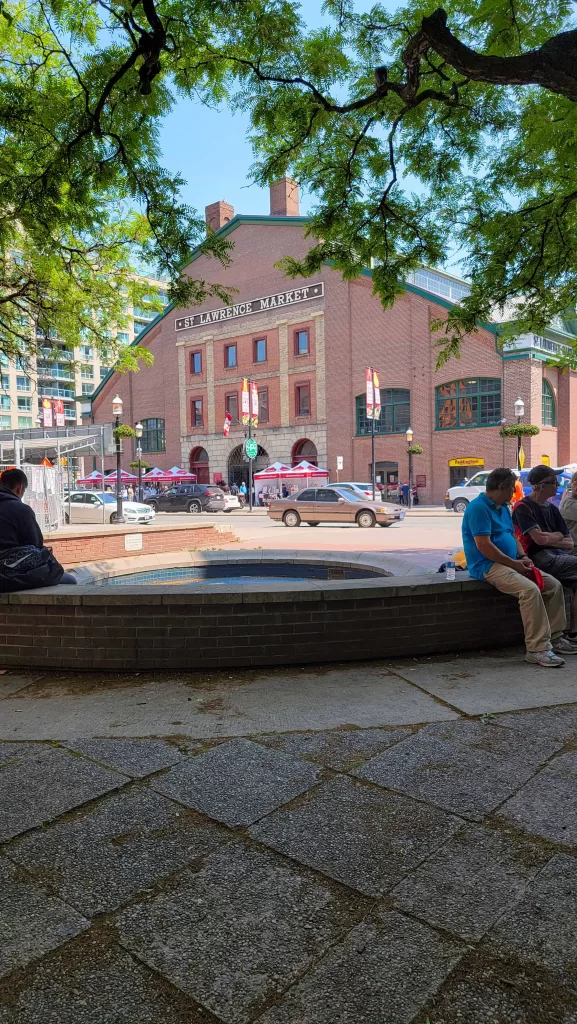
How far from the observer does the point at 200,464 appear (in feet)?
180

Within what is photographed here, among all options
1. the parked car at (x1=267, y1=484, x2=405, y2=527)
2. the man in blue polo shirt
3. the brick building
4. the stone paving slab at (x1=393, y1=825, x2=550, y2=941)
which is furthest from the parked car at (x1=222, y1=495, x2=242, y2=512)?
the stone paving slab at (x1=393, y1=825, x2=550, y2=941)

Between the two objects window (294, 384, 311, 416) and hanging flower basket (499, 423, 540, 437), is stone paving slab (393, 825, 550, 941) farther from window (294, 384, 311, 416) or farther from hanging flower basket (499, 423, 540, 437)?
window (294, 384, 311, 416)

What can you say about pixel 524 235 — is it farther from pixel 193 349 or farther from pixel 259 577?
pixel 193 349

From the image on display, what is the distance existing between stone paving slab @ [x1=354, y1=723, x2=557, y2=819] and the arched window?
39372mm

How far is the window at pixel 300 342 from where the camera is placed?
157ft

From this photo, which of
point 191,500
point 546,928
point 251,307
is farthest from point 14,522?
point 251,307

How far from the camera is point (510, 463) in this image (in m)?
39.8

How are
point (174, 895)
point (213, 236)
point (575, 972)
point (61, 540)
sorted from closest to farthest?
point (575, 972) < point (174, 895) < point (213, 236) < point (61, 540)

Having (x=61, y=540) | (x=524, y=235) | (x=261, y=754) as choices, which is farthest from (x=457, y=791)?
(x=61, y=540)

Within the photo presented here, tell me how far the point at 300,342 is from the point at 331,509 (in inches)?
1082

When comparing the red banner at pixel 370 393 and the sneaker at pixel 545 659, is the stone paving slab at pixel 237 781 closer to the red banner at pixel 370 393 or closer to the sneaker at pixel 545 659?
the sneaker at pixel 545 659

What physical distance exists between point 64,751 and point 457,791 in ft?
7.14

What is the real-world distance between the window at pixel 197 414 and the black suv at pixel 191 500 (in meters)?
14.1

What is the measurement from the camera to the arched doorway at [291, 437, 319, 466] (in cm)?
4834
